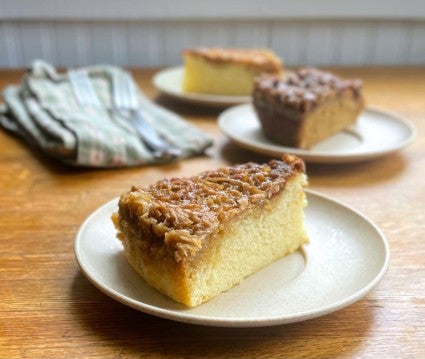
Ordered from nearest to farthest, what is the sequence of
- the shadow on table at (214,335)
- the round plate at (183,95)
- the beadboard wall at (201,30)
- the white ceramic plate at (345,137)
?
the shadow on table at (214,335), the white ceramic plate at (345,137), the round plate at (183,95), the beadboard wall at (201,30)

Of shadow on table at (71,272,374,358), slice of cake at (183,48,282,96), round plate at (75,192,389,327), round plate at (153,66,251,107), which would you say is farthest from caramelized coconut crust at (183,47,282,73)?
shadow on table at (71,272,374,358)

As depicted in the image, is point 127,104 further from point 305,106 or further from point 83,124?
point 305,106

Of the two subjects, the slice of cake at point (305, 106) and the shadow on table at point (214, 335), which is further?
the slice of cake at point (305, 106)

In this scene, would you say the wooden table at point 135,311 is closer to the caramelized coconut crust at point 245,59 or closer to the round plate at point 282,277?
the round plate at point 282,277

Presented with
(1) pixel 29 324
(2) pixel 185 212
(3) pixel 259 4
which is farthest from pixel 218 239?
(3) pixel 259 4

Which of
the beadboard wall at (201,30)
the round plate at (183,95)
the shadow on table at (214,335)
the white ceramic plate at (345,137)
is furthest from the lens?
the beadboard wall at (201,30)

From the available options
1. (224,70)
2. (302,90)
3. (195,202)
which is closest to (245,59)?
(224,70)

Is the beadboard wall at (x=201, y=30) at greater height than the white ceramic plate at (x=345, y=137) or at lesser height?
greater

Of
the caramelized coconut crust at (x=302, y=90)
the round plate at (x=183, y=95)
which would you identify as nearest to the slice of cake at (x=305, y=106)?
the caramelized coconut crust at (x=302, y=90)
